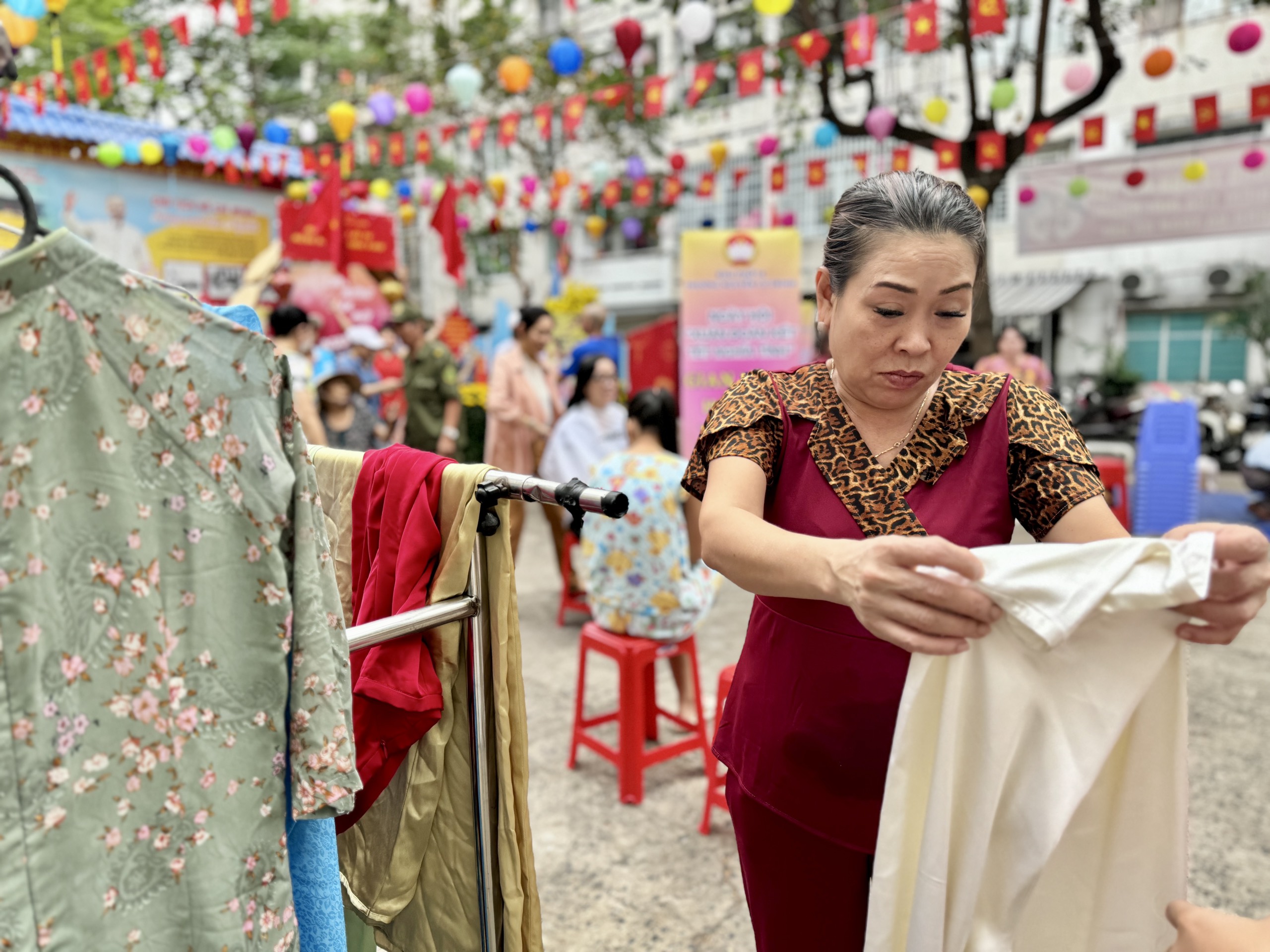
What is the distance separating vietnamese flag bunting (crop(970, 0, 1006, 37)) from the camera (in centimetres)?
457

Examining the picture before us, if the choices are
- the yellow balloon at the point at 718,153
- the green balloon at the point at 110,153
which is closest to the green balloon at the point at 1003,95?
the yellow balloon at the point at 718,153

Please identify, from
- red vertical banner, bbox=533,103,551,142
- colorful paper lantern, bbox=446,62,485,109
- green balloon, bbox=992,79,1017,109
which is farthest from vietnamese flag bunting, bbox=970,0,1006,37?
red vertical banner, bbox=533,103,551,142

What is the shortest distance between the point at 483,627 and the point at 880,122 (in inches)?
226

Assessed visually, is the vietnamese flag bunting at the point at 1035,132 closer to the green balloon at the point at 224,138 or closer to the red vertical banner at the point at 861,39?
the red vertical banner at the point at 861,39

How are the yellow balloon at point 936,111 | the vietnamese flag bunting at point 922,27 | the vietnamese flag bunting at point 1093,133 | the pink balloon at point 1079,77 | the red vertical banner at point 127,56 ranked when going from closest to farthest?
the vietnamese flag bunting at point 922,27
the pink balloon at point 1079,77
the vietnamese flag bunting at point 1093,133
the yellow balloon at point 936,111
the red vertical banner at point 127,56

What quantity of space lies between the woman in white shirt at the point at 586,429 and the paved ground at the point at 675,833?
39.8 inches

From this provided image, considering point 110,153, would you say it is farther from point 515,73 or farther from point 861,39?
point 861,39

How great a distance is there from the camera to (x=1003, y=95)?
5727 millimetres

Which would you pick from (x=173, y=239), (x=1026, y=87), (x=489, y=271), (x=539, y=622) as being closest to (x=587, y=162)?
(x=489, y=271)

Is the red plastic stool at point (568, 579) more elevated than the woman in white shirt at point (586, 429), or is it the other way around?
the woman in white shirt at point (586, 429)

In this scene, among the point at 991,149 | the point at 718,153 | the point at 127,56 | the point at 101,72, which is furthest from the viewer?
the point at 718,153

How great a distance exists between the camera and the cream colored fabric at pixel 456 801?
1.32m

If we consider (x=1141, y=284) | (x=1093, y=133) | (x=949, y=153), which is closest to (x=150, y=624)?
(x=949, y=153)

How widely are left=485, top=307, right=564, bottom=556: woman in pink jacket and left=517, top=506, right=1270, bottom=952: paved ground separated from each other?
1.28 metres
